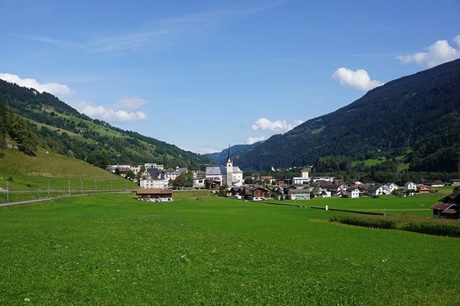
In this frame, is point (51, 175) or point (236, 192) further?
point (236, 192)

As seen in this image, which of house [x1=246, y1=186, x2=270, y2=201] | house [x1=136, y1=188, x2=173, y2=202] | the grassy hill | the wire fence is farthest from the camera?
house [x1=246, y1=186, x2=270, y2=201]

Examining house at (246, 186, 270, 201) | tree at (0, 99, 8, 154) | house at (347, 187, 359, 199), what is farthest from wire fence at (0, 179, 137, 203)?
house at (347, 187, 359, 199)

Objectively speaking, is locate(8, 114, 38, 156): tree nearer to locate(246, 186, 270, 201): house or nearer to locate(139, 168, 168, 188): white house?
locate(139, 168, 168, 188): white house

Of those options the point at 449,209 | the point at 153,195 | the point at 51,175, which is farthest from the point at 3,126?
the point at 449,209

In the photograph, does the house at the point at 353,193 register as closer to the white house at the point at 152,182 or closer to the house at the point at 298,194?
the house at the point at 298,194

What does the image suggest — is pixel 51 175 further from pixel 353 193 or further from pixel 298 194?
pixel 353 193

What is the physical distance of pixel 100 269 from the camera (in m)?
18.1

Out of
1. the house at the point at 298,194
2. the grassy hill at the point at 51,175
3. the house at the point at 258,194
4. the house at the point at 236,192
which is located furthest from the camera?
the house at the point at 236,192

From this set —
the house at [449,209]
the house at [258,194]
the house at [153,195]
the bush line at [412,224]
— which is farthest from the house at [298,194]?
the bush line at [412,224]

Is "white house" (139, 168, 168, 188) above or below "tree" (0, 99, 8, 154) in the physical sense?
below

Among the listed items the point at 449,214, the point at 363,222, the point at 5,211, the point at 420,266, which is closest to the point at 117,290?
the point at 420,266

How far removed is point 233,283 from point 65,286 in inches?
244

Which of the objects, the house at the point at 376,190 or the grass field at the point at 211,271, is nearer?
the grass field at the point at 211,271

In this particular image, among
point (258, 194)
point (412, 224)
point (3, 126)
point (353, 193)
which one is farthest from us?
point (353, 193)
